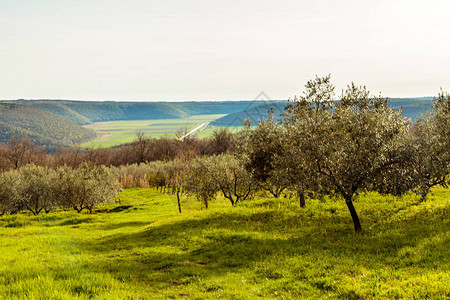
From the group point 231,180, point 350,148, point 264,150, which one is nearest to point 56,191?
point 231,180

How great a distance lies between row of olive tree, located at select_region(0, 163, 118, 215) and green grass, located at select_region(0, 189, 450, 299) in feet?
162

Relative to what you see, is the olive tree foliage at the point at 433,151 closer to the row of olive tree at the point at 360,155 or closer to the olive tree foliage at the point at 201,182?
the row of olive tree at the point at 360,155

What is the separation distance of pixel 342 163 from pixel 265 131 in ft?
55.5

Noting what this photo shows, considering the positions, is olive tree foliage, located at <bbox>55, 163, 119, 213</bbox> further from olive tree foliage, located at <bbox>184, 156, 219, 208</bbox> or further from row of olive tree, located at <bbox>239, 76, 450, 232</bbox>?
row of olive tree, located at <bbox>239, 76, 450, 232</bbox>

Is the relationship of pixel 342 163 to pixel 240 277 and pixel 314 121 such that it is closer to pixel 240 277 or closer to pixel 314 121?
pixel 314 121

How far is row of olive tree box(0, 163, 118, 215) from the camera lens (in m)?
77.2

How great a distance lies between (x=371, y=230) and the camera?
72.2 ft

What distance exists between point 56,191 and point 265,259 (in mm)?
81062

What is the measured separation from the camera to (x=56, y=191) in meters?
82.8

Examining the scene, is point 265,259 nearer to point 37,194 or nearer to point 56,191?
point 56,191

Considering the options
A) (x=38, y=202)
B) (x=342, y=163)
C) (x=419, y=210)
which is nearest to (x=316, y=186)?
(x=342, y=163)

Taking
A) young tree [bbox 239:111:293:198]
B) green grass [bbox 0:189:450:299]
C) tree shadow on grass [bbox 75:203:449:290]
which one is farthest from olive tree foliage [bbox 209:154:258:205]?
tree shadow on grass [bbox 75:203:449:290]

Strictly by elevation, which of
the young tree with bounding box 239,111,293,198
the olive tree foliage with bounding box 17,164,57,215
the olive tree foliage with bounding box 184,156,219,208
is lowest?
the olive tree foliage with bounding box 17,164,57,215

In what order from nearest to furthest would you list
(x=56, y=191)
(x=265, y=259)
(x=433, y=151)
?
(x=265, y=259), (x=433, y=151), (x=56, y=191)
